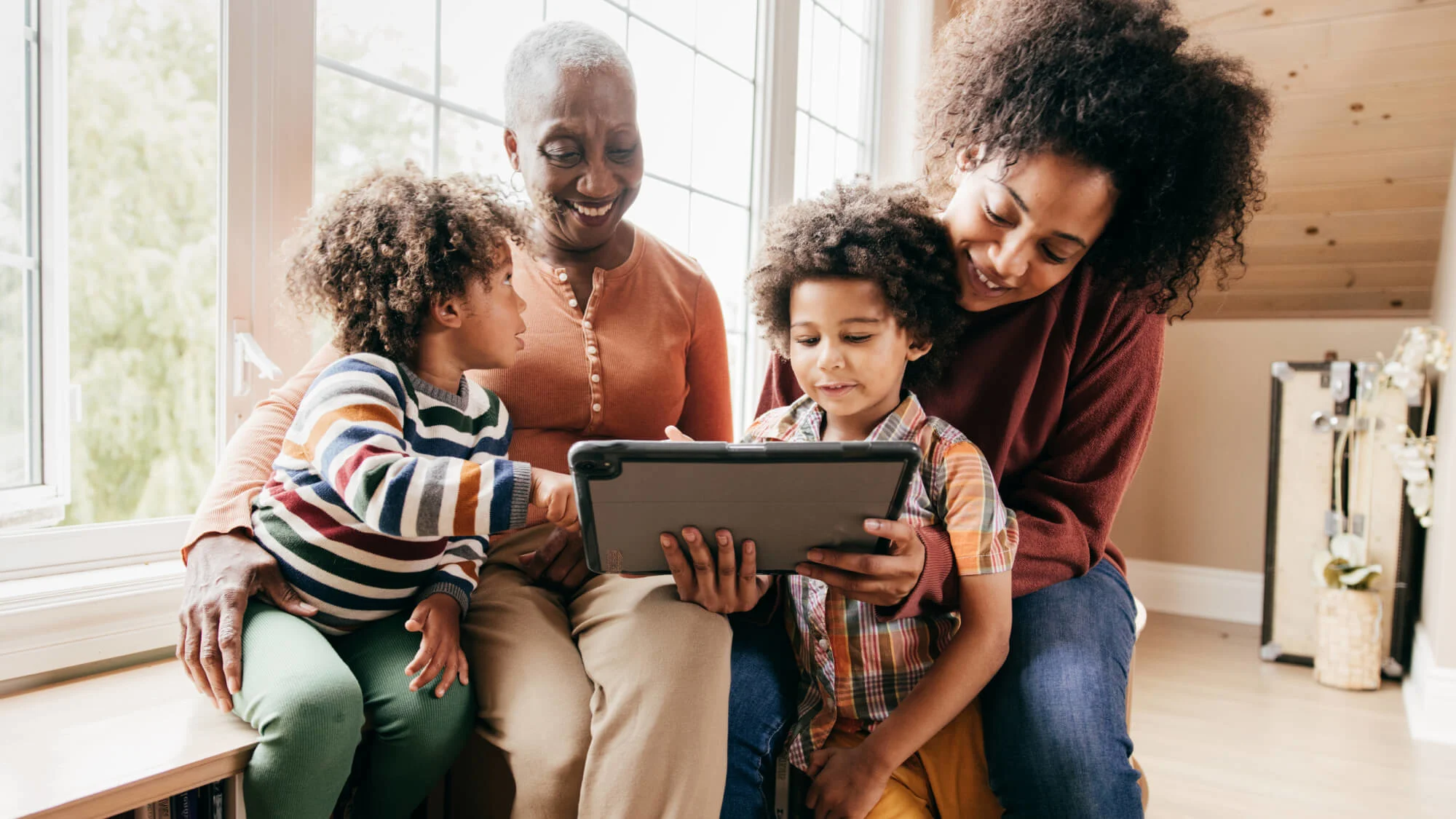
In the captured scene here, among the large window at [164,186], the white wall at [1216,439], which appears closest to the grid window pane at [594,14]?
the large window at [164,186]

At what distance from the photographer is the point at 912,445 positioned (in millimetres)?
905

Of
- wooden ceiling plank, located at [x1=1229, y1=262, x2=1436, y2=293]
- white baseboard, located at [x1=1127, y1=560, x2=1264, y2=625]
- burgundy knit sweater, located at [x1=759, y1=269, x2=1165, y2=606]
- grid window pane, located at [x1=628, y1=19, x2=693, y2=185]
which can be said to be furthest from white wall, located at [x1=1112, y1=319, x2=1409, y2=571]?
burgundy knit sweater, located at [x1=759, y1=269, x2=1165, y2=606]

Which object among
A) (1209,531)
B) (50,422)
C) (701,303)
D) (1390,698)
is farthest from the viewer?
(1209,531)

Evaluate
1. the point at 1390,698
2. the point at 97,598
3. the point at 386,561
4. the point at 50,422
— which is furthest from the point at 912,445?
the point at 1390,698

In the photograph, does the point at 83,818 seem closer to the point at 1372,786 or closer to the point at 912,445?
the point at 912,445

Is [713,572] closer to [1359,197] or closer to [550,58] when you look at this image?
[550,58]

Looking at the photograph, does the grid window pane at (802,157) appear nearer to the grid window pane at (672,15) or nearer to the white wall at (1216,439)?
the grid window pane at (672,15)

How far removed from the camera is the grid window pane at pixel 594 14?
1.91 m

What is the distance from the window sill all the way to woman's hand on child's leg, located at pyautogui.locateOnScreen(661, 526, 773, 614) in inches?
29.4

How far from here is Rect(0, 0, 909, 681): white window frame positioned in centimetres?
118

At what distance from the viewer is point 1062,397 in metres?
1.38

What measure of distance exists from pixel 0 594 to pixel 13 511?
139 millimetres

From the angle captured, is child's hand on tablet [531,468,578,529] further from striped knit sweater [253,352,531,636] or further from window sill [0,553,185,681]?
window sill [0,553,185,681]

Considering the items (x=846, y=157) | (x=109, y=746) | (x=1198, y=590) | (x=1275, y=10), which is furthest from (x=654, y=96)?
(x=1198, y=590)
